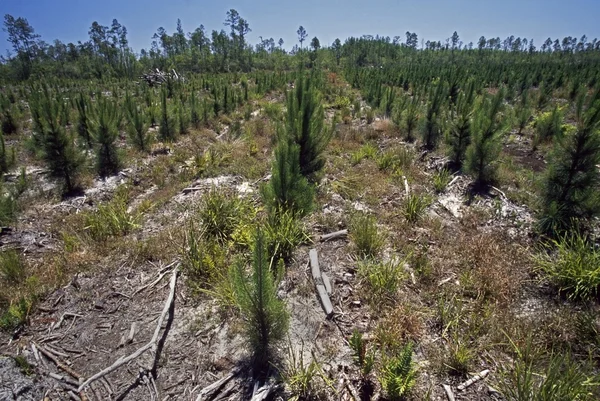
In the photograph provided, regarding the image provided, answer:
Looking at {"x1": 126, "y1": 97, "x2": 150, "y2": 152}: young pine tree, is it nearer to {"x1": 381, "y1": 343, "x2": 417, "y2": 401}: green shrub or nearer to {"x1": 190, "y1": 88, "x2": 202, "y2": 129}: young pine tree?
{"x1": 190, "y1": 88, "x2": 202, "y2": 129}: young pine tree

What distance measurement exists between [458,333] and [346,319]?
1.14 meters

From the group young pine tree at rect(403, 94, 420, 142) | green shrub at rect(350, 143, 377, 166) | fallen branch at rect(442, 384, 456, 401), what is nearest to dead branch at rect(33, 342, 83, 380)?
fallen branch at rect(442, 384, 456, 401)

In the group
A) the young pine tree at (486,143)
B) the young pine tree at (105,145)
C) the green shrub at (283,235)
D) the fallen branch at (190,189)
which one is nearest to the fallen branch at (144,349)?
the green shrub at (283,235)

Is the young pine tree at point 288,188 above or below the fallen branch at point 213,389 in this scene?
above

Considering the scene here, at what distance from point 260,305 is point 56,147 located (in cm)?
711

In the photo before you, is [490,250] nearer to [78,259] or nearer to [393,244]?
[393,244]

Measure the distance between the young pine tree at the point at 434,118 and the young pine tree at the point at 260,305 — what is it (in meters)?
8.27

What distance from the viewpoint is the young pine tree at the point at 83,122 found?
875 centimetres

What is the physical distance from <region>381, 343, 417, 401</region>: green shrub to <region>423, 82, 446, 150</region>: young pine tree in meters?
8.18

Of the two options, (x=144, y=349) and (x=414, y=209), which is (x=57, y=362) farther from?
(x=414, y=209)

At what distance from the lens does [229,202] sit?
488 cm

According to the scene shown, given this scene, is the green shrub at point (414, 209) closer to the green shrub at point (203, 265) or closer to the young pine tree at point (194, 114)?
the green shrub at point (203, 265)

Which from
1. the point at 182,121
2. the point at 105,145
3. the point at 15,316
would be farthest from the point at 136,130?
the point at 15,316

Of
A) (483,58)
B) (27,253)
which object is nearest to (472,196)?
(27,253)
